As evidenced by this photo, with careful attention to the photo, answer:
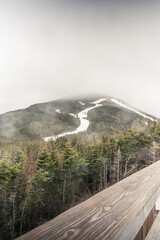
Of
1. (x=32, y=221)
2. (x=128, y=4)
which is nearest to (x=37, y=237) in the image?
(x=128, y=4)

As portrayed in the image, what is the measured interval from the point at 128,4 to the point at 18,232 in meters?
27.0

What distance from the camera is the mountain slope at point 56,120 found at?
407ft

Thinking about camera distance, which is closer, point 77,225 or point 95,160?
point 77,225

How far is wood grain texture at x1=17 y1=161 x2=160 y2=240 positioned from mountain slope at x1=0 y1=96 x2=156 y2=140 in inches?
4513

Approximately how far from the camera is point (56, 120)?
153 m

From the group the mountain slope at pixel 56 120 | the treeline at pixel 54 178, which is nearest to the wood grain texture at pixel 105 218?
the treeline at pixel 54 178

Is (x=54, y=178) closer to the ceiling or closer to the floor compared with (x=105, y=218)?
closer to the floor

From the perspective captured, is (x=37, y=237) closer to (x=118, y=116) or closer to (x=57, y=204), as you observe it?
(x=57, y=204)

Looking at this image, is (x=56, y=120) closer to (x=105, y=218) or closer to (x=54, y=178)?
(x=54, y=178)

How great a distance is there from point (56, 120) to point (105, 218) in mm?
154355

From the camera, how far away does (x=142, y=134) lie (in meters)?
25.0

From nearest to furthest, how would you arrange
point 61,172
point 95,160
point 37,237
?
point 37,237 < point 61,172 < point 95,160

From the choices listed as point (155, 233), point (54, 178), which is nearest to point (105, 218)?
point (155, 233)

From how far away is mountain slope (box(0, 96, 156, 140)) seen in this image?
124 meters
